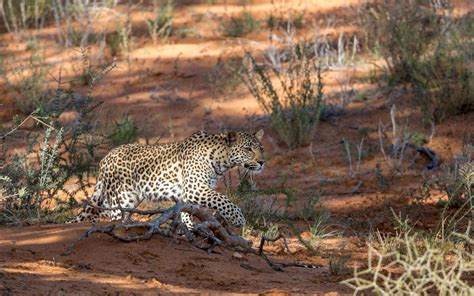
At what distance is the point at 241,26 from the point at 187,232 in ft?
35.3

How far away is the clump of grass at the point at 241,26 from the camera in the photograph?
59.0 ft

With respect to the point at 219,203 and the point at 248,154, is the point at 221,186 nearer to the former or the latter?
the point at 248,154

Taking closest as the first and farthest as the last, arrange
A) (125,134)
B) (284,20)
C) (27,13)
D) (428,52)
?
(125,134) < (428,52) < (284,20) < (27,13)

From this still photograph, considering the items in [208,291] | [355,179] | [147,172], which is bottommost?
[355,179]

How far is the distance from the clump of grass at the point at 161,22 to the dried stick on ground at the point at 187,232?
398 inches

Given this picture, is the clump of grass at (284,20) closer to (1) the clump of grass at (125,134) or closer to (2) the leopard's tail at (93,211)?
(1) the clump of grass at (125,134)

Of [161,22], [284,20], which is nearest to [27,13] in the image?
[161,22]

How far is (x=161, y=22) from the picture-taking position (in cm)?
1841

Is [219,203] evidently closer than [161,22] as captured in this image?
Yes

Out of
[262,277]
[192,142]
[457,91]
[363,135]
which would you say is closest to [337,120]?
[363,135]

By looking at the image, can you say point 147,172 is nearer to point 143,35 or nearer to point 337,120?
point 337,120

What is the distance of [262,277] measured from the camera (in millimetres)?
7285

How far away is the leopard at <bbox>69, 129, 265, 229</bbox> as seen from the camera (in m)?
10.3

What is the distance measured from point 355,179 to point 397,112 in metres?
1.93
